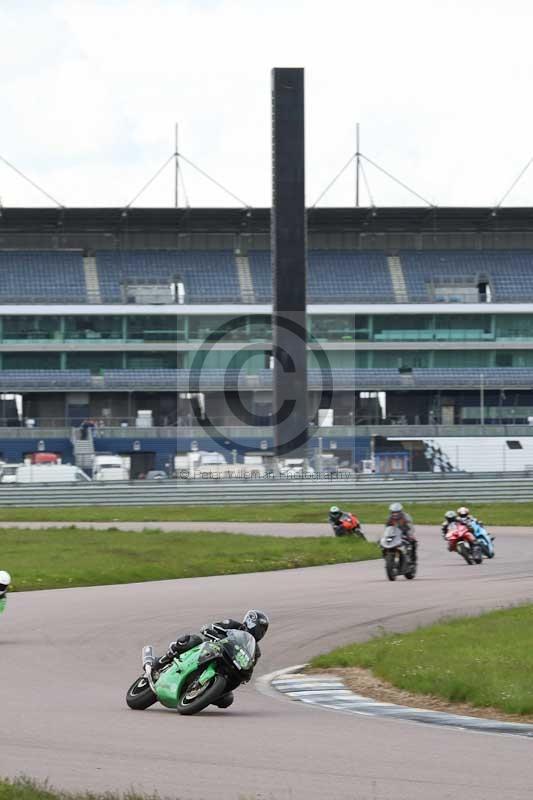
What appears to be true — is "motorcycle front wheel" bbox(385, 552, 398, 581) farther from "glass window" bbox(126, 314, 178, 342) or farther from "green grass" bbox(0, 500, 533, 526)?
"glass window" bbox(126, 314, 178, 342)

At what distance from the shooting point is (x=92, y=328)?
7875 cm

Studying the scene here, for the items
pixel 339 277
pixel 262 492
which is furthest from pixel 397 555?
pixel 339 277

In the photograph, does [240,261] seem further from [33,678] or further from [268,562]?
[33,678]

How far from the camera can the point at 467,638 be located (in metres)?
15.4

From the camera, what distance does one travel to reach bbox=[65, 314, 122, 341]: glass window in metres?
78.6

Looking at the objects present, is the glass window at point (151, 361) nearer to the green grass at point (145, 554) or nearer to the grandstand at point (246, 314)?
the grandstand at point (246, 314)

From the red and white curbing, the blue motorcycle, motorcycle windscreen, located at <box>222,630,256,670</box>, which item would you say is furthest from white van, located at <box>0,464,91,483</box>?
motorcycle windscreen, located at <box>222,630,256,670</box>

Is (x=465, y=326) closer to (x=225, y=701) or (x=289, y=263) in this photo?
(x=289, y=263)

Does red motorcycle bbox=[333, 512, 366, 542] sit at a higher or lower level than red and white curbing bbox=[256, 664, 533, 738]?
higher

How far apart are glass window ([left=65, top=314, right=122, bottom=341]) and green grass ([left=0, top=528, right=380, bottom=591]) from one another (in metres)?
42.9

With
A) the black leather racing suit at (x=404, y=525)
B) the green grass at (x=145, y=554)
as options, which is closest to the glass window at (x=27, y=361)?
the green grass at (x=145, y=554)

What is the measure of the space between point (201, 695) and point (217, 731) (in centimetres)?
84

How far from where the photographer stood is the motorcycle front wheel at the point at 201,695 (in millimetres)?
10836

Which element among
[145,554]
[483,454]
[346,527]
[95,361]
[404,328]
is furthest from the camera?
[404,328]
